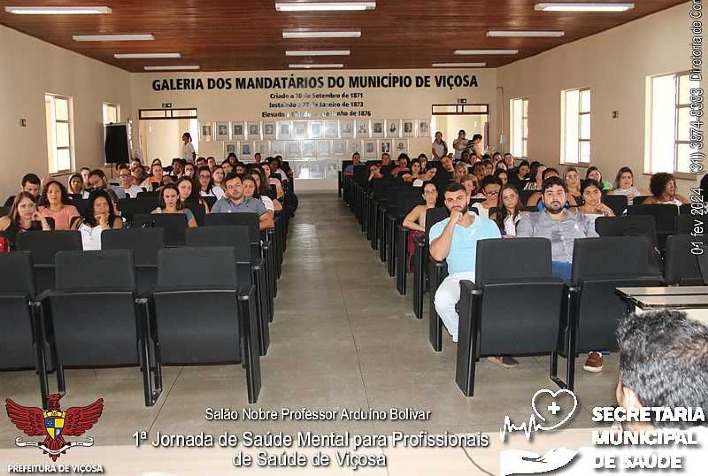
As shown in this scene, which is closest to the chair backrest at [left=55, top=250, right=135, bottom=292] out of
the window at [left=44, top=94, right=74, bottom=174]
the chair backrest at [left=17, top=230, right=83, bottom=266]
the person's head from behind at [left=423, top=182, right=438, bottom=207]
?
the chair backrest at [left=17, top=230, right=83, bottom=266]

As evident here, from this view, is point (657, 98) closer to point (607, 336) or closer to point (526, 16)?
point (526, 16)

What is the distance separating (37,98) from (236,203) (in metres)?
7.47

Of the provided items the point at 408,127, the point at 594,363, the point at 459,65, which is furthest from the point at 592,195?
the point at 408,127

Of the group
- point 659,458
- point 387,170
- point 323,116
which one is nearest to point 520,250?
point 659,458

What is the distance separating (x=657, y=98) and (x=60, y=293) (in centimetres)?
1030

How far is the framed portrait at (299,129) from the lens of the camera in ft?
74.8

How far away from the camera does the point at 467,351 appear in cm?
477

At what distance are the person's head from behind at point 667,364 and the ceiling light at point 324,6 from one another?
9.27 metres

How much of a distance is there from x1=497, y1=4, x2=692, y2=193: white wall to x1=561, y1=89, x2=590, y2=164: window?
0.18 m

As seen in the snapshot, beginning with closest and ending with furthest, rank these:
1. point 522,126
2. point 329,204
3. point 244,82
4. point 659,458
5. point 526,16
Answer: point 659,458 < point 526,16 < point 329,204 < point 522,126 < point 244,82

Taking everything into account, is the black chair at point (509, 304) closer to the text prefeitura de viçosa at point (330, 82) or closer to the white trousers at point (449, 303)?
the white trousers at point (449, 303)

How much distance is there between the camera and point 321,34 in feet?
45.1

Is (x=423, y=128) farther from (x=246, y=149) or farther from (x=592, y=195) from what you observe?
(x=592, y=195)

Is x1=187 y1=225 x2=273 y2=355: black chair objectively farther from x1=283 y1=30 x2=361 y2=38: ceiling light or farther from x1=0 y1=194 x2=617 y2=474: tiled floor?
x1=283 y1=30 x2=361 y2=38: ceiling light
